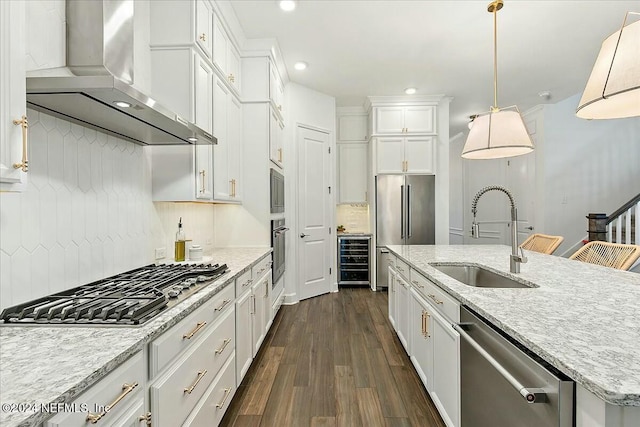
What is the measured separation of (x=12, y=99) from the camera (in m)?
0.90

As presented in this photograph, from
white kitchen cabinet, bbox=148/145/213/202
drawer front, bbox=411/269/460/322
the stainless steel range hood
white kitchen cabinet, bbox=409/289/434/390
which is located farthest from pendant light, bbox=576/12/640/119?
white kitchen cabinet, bbox=148/145/213/202

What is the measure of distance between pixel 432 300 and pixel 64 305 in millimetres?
1762

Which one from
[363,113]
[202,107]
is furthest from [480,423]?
[363,113]

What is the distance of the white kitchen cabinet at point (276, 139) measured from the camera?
3.47 meters

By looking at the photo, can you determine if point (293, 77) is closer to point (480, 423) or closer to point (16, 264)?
point (16, 264)

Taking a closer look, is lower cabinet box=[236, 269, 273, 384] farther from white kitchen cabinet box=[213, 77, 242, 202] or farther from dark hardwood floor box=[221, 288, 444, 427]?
white kitchen cabinet box=[213, 77, 242, 202]

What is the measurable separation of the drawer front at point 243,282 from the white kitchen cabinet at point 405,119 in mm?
3486

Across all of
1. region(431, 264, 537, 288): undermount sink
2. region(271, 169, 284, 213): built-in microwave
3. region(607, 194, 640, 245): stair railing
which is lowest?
region(431, 264, 537, 288): undermount sink

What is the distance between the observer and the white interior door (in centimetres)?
439

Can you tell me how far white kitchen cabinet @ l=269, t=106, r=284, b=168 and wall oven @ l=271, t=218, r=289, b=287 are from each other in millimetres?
717

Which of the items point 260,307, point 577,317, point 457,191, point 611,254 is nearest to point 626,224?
point 611,254

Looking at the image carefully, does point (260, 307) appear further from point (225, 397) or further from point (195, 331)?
point (195, 331)

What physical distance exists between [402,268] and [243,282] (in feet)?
4.28

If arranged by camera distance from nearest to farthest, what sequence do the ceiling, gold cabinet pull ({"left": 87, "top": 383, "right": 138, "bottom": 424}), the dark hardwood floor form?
gold cabinet pull ({"left": 87, "top": 383, "right": 138, "bottom": 424})
the dark hardwood floor
the ceiling
